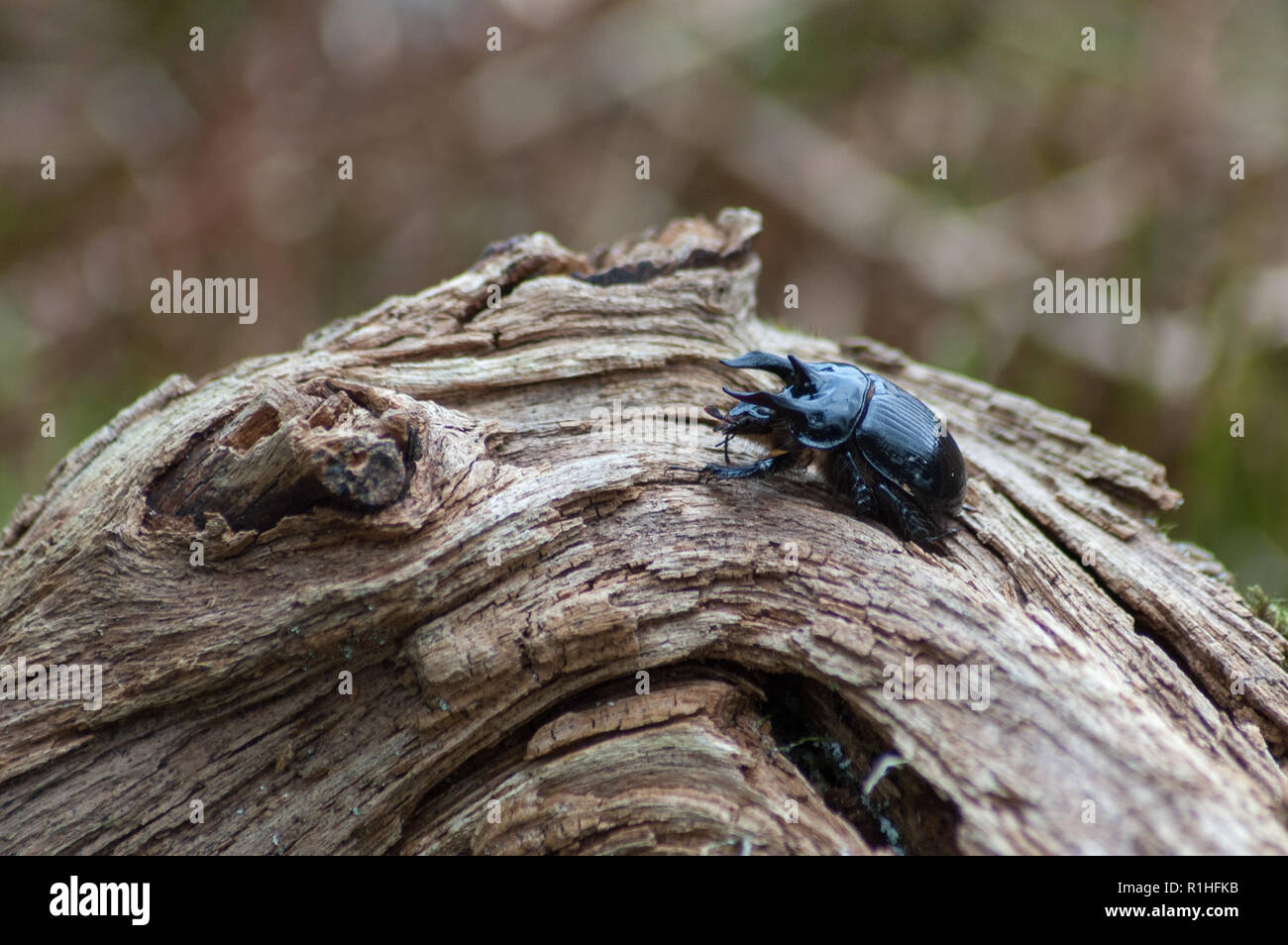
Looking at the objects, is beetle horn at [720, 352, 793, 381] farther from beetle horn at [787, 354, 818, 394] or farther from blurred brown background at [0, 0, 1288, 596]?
blurred brown background at [0, 0, 1288, 596]

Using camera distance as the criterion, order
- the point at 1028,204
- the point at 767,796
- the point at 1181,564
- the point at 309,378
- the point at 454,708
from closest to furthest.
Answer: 1. the point at 767,796
2. the point at 454,708
3. the point at 309,378
4. the point at 1181,564
5. the point at 1028,204

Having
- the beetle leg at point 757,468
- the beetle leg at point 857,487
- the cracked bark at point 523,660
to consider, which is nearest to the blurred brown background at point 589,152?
the beetle leg at point 857,487

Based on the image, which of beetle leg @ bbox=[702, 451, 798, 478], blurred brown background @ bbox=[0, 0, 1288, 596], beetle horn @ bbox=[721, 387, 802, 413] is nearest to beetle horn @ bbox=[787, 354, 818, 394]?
beetle horn @ bbox=[721, 387, 802, 413]

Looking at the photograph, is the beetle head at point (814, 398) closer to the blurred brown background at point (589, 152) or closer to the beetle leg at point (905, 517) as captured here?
the beetle leg at point (905, 517)

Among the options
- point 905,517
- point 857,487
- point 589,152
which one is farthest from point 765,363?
point 589,152

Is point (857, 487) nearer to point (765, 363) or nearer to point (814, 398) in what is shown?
point (814, 398)
